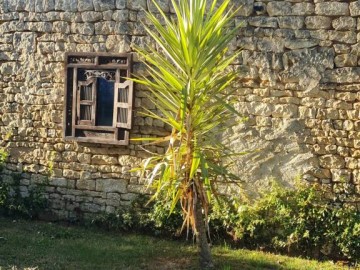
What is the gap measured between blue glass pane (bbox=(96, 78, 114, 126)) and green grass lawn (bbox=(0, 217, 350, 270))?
4.97 feet

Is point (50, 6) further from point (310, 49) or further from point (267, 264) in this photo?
point (267, 264)

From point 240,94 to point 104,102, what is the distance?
1899 millimetres

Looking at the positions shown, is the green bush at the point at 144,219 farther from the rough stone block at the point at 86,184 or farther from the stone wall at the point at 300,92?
the stone wall at the point at 300,92

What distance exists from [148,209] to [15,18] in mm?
3405

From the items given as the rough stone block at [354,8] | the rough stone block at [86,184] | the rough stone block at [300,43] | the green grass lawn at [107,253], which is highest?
the rough stone block at [354,8]

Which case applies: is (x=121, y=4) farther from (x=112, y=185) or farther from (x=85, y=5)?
(x=112, y=185)

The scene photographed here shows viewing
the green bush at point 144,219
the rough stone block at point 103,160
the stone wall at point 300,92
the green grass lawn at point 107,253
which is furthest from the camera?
the rough stone block at point 103,160

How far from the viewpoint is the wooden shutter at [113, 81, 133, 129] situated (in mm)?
7551

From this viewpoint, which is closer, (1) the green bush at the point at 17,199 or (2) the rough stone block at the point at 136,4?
(2) the rough stone block at the point at 136,4

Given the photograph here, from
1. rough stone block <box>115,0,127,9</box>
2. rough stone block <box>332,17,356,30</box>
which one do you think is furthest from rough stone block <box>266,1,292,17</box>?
rough stone block <box>115,0,127,9</box>

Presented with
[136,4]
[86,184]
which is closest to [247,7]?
[136,4]

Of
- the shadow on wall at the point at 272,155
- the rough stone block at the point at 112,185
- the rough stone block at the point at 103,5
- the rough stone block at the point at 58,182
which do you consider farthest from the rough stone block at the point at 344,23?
the rough stone block at the point at 58,182

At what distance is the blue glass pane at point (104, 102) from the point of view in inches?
306

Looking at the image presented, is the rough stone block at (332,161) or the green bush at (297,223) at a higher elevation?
the rough stone block at (332,161)
